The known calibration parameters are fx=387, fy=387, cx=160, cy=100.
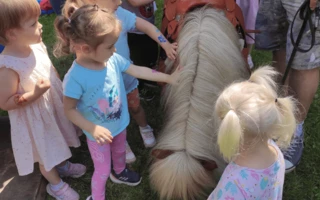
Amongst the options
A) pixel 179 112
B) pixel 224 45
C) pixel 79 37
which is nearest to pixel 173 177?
pixel 179 112

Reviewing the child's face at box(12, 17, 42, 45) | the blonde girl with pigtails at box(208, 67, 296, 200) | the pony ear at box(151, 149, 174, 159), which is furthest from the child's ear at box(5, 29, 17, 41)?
the blonde girl with pigtails at box(208, 67, 296, 200)

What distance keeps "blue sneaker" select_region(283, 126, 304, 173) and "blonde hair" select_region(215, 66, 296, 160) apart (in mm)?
876

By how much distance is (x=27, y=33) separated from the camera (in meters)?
1.81

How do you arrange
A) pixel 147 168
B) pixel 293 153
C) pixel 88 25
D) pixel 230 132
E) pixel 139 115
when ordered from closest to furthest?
1. pixel 230 132
2. pixel 88 25
3. pixel 293 153
4. pixel 147 168
5. pixel 139 115

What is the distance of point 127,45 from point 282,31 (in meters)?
0.97

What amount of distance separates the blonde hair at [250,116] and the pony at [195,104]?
0.35 meters

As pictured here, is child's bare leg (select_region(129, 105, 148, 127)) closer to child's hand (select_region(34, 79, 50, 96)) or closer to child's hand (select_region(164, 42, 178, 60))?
child's hand (select_region(164, 42, 178, 60))

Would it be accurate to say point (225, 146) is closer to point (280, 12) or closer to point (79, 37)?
point (79, 37)

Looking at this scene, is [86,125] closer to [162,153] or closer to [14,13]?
[162,153]

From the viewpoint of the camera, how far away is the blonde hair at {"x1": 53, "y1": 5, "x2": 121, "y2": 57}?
1.63 metres

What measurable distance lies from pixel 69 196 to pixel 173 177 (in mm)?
801

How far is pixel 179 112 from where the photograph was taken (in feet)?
6.66

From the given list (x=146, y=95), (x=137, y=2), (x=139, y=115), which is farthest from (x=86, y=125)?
(x=146, y=95)

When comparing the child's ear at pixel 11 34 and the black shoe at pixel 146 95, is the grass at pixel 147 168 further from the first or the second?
the child's ear at pixel 11 34
